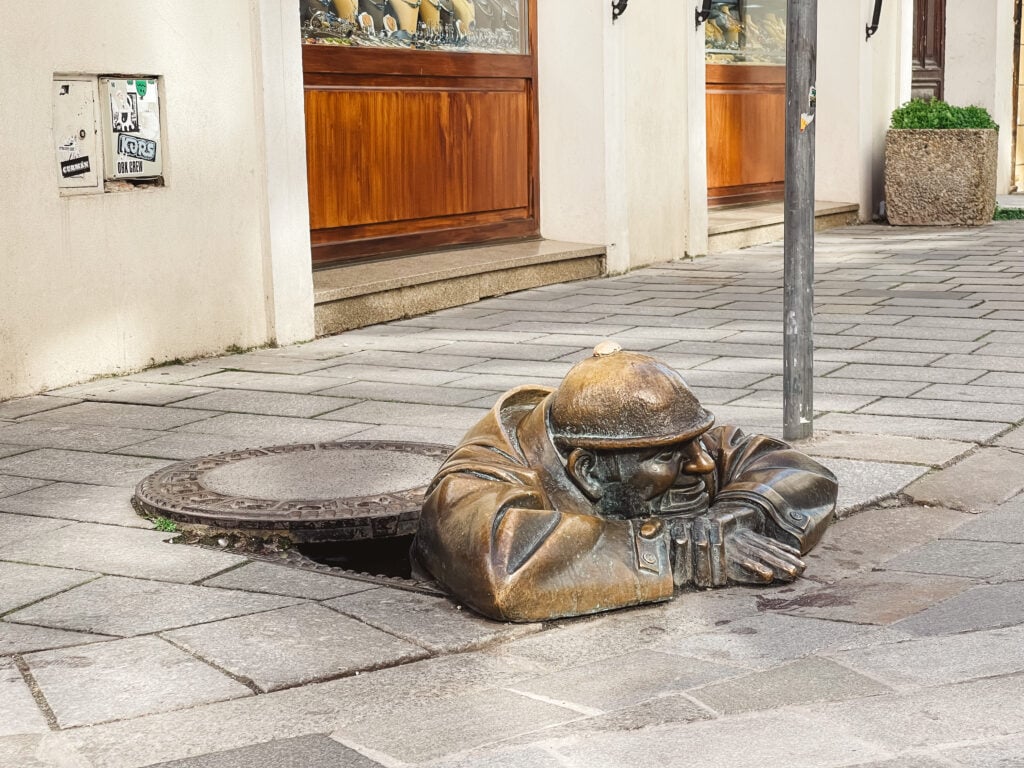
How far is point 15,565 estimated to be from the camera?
373 centimetres

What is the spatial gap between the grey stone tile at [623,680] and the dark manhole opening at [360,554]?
105 cm

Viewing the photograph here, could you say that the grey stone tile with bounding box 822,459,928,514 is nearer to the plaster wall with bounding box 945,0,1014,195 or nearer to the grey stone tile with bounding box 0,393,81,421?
the grey stone tile with bounding box 0,393,81,421

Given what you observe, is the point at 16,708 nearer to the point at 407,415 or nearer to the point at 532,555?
the point at 532,555

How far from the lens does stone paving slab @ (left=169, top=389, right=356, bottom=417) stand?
5727mm

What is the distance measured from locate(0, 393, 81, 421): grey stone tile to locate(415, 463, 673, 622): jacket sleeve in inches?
117

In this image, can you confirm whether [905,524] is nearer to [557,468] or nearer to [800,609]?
[800,609]

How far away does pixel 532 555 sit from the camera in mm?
3225

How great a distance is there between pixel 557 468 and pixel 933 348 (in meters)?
3.87

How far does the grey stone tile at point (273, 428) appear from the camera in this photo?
5.21 metres

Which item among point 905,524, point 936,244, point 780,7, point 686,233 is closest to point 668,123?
point 686,233

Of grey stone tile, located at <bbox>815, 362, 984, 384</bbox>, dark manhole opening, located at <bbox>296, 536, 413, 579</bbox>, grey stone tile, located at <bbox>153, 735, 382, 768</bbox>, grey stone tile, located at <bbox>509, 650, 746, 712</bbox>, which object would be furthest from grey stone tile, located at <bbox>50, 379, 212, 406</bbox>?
grey stone tile, located at <bbox>153, 735, 382, 768</bbox>

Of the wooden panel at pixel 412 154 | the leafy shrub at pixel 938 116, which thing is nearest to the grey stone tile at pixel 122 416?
the wooden panel at pixel 412 154

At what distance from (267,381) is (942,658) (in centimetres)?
406

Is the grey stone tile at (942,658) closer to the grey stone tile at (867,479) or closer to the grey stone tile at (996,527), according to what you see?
the grey stone tile at (996,527)
